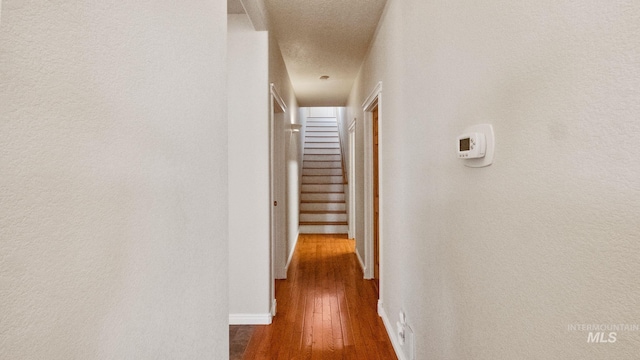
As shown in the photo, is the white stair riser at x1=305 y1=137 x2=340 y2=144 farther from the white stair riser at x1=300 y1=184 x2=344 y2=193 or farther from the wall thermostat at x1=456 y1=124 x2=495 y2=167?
the wall thermostat at x1=456 y1=124 x2=495 y2=167

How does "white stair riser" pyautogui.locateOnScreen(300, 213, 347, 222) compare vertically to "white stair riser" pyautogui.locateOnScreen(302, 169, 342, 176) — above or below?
below

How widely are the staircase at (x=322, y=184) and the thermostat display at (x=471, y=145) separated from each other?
5.61 meters

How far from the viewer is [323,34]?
3189 mm

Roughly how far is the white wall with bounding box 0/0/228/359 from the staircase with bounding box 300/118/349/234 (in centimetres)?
566

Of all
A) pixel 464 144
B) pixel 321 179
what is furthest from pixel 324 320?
pixel 321 179

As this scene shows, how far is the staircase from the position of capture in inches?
268

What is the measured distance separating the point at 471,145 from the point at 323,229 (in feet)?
19.1

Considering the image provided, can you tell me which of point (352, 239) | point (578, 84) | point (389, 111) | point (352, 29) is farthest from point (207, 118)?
point (352, 239)

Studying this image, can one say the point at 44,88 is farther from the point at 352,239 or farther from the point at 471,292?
the point at 352,239

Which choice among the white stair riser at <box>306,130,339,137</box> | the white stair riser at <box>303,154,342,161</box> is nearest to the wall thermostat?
the white stair riser at <box>303,154,342,161</box>

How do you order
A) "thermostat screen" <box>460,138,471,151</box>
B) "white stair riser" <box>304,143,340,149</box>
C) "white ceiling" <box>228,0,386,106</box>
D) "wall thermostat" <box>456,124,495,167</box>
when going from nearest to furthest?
"wall thermostat" <box>456,124,495,167</box>
"thermostat screen" <box>460,138,471,151</box>
"white ceiling" <box>228,0,386,106</box>
"white stair riser" <box>304,143,340,149</box>

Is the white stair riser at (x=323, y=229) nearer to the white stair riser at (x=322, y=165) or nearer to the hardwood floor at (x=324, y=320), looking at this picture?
the white stair riser at (x=322, y=165)

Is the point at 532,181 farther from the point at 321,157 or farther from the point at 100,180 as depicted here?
the point at 321,157

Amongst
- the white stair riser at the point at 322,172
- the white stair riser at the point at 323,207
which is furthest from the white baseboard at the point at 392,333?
the white stair riser at the point at 322,172
